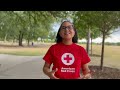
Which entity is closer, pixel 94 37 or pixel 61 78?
pixel 61 78

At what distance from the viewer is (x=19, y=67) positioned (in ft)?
10.8

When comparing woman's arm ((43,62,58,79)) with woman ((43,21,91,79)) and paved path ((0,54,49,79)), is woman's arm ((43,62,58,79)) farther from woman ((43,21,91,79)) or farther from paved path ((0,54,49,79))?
paved path ((0,54,49,79))

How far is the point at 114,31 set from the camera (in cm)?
330

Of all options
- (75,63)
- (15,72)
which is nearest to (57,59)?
(75,63)

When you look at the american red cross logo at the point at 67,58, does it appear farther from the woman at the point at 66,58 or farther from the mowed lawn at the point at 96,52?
the mowed lawn at the point at 96,52

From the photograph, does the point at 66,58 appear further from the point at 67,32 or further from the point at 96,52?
the point at 96,52

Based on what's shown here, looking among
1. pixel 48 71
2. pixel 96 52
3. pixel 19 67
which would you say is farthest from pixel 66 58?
pixel 19 67

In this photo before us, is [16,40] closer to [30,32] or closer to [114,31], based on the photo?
[30,32]

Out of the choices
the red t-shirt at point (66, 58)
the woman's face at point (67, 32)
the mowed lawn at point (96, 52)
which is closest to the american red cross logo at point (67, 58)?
the red t-shirt at point (66, 58)

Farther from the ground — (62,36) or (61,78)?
(62,36)

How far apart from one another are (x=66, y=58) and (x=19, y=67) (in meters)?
1.21

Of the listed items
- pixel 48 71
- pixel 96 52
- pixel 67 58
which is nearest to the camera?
pixel 48 71

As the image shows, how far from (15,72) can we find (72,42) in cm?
127
